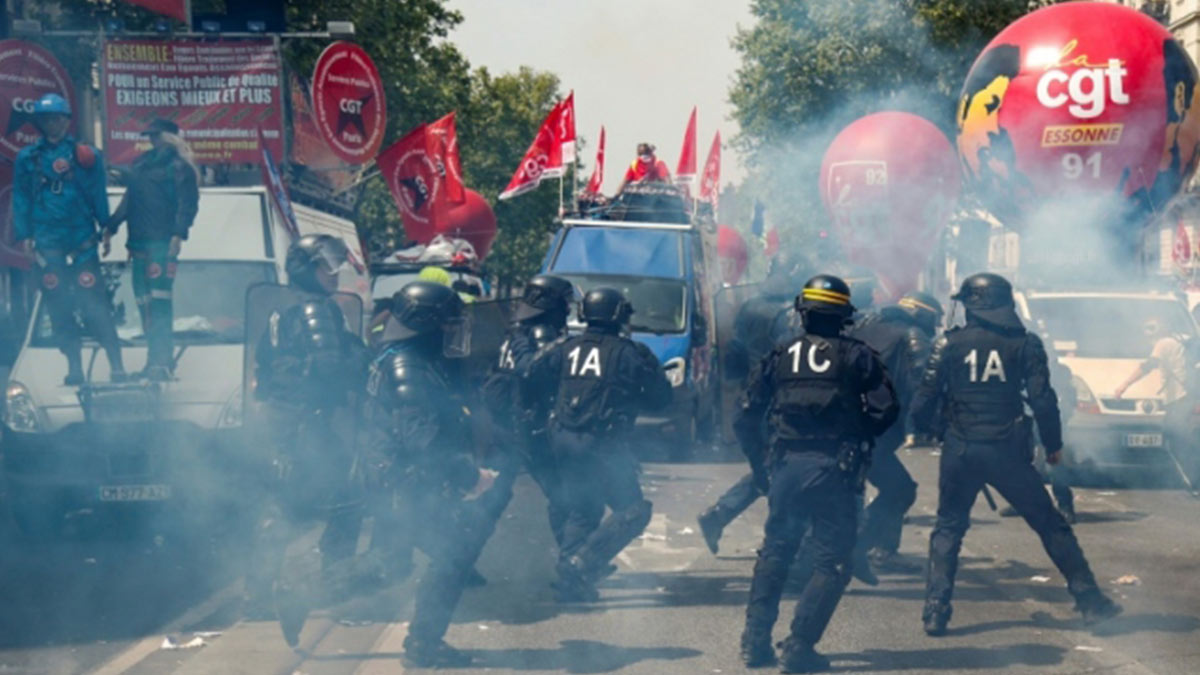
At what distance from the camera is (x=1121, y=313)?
1525cm

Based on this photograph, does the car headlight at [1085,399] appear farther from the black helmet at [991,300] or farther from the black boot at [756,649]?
the black boot at [756,649]

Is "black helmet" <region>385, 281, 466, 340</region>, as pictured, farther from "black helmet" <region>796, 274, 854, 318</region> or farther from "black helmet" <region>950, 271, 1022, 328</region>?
"black helmet" <region>950, 271, 1022, 328</region>

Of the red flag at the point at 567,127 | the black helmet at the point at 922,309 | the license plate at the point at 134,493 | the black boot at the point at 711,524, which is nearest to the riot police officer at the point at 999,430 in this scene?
the black boot at the point at 711,524

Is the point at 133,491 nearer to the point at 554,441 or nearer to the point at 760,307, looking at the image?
the point at 554,441

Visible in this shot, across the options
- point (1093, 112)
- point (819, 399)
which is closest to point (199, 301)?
point (819, 399)

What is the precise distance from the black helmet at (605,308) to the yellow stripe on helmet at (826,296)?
1.46 meters

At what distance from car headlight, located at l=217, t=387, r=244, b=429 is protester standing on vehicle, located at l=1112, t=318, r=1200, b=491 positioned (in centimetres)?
764

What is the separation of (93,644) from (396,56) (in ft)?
92.5

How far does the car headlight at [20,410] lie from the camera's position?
10883 mm

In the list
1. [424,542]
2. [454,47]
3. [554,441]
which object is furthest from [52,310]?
[454,47]

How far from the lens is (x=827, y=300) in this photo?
24.0 ft

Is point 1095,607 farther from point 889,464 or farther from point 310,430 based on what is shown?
point 310,430

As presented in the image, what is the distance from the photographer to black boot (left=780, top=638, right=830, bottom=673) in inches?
280

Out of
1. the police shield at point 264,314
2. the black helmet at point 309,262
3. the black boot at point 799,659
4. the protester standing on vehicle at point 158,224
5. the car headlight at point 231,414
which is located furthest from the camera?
the protester standing on vehicle at point 158,224
